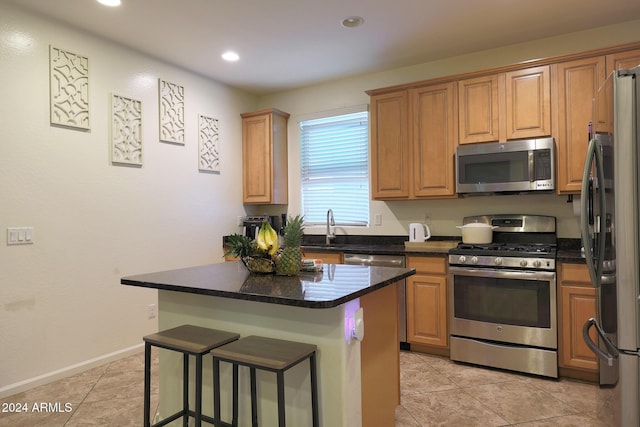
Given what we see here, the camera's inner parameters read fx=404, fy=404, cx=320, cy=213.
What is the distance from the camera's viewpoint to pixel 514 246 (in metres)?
3.34

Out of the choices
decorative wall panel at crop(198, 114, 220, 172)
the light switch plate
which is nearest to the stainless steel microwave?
decorative wall panel at crop(198, 114, 220, 172)

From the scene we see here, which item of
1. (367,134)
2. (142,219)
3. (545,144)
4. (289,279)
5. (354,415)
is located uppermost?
(367,134)

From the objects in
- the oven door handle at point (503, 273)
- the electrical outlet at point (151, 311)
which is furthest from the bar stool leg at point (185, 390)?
the oven door handle at point (503, 273)

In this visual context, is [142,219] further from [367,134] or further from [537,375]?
[537,375]

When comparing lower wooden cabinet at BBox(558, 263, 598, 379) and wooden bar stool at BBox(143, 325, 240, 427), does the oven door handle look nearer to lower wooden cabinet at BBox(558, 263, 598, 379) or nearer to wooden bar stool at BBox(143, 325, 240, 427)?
lower wooden cabinet at BBox(558, 263, 598, 379)

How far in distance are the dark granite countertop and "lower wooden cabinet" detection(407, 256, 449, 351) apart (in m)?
1.30

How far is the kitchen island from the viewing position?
1.73 meters

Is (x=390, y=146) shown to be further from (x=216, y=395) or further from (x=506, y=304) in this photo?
(x=216, y=395)

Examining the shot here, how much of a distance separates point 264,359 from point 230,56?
317 centimetres

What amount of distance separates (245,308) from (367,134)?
116 inches

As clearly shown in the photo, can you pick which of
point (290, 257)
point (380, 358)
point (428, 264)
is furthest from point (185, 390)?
point (428, 264)

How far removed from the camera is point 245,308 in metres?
1.99

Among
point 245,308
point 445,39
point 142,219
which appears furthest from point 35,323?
point 445,39

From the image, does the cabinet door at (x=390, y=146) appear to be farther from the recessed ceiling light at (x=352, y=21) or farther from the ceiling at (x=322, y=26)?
the recessed ceiling light at (x=352, y=21)
